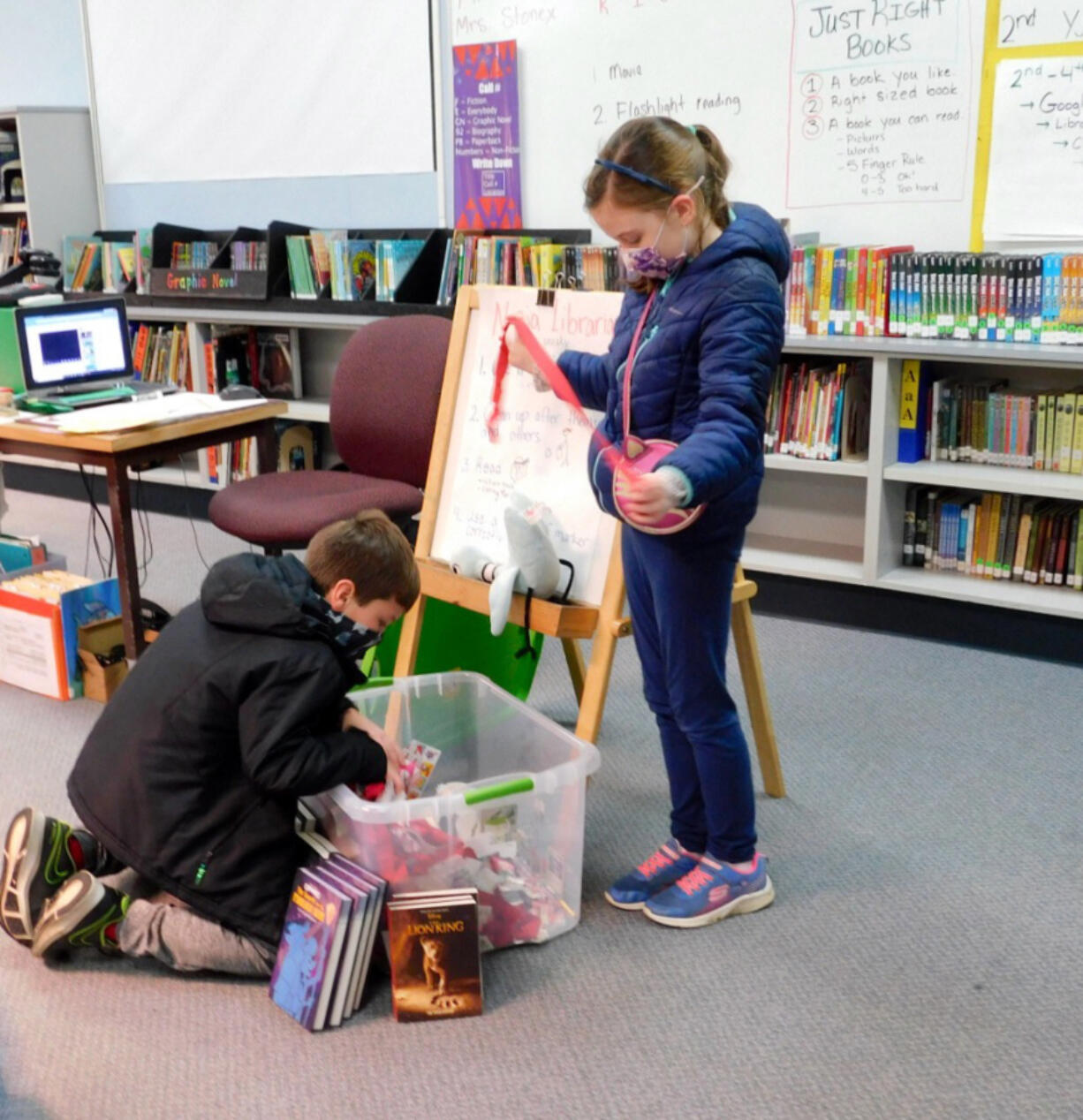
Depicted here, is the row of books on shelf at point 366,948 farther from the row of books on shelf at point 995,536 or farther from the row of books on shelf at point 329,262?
the row of books on shelf at point 329,262

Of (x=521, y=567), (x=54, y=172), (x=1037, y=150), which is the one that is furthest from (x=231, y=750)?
(x=54, y=172)

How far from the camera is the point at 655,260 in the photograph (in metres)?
1.91

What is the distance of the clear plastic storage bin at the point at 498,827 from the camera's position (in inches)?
79.0

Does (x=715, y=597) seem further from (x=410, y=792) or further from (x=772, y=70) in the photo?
(x=772, y=70)

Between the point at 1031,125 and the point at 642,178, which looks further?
the point at 1031,125

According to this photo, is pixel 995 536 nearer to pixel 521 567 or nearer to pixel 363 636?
pixel 521 567

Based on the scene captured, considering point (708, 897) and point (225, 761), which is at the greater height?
point (225, 761)

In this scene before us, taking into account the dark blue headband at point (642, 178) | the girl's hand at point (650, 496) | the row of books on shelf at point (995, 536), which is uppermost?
the dark blue headband at point (642, 178)

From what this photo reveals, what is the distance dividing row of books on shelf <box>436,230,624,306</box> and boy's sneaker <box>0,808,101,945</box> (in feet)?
7.15

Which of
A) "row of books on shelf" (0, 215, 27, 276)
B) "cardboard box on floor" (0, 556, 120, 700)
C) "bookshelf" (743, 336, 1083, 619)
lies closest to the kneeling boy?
"cardboard box on floor" (0, 556, 120, 700)

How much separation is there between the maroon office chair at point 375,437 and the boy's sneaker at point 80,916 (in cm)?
117

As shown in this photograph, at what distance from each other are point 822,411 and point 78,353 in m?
2.03

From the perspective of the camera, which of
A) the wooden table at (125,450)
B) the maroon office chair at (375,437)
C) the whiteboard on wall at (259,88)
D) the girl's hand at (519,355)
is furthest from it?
the whiteboard on wall at (259,88)

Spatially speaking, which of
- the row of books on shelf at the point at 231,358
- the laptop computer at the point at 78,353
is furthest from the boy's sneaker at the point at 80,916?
the row of books on shelf at the point at 231,358
